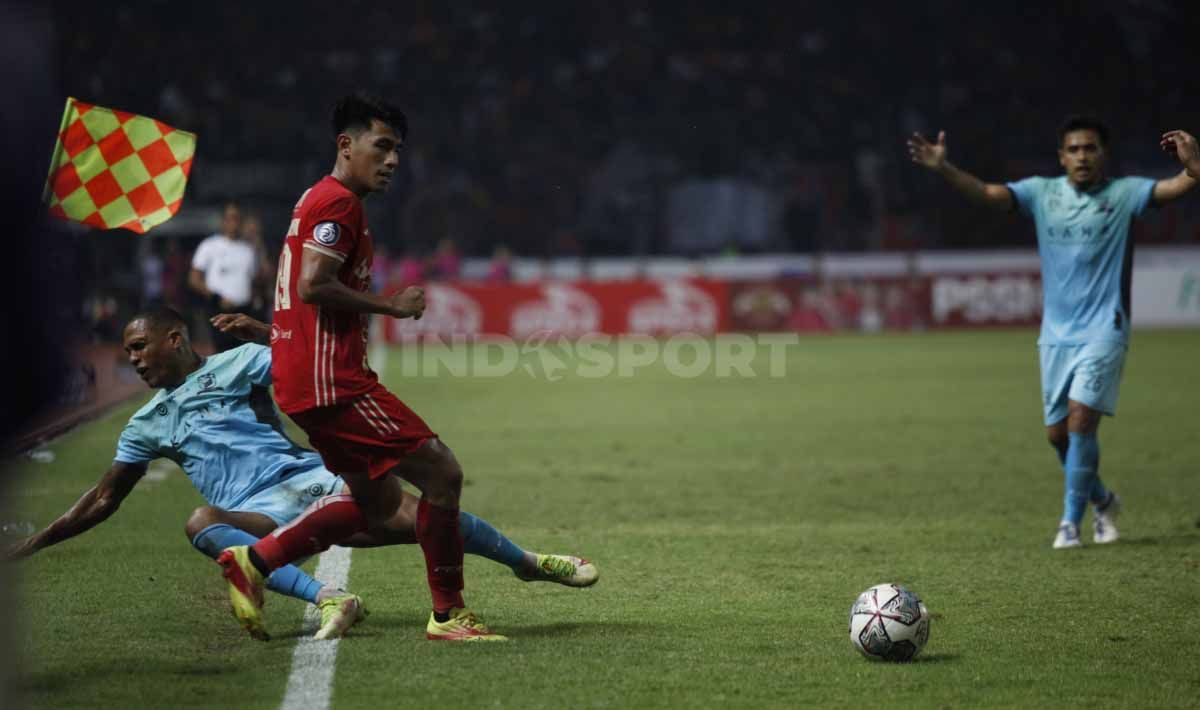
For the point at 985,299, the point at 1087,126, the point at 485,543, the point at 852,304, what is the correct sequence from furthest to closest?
the point at 852,304 → the point at 985,299 → the point at 1087,126 → the point at 485,543

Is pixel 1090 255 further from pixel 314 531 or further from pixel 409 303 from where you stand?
pixel 314 531

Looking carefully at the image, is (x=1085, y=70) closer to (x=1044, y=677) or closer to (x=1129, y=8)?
(x=1129, y=8)

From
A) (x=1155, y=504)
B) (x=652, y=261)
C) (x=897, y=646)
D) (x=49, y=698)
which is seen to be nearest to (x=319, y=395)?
(x=49, y=698)

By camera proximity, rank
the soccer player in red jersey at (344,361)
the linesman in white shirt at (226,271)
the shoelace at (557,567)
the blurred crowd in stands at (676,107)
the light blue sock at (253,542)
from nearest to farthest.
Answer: the soccer player in red jersey at (344,361) < the light blue sock at (253,542) < the shoelace at (557,567) < the linesman in white shirt at (226,271) < the blurred crowd in stands at (676,107)

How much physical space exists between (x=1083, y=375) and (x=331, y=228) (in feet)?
13.7

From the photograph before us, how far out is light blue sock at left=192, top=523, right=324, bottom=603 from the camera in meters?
5.52

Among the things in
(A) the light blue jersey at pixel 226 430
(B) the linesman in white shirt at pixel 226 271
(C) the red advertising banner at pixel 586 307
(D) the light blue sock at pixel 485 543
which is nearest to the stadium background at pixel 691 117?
(C) the red advertising banner at pixel 586 307

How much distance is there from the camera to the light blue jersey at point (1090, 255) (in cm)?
756

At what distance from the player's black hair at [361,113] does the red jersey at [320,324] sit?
22cm

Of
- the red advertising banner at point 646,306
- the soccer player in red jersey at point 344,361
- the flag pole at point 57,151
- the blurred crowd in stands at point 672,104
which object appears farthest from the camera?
the blurred crowd in stands at point 672,104

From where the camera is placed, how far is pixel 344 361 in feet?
16.6

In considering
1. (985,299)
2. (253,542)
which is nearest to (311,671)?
(253,542)

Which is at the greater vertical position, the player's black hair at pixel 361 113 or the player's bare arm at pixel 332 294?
the player's black hair at pixel 361 113

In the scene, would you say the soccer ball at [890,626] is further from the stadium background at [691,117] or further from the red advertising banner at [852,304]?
the stadium background at [691,117]
